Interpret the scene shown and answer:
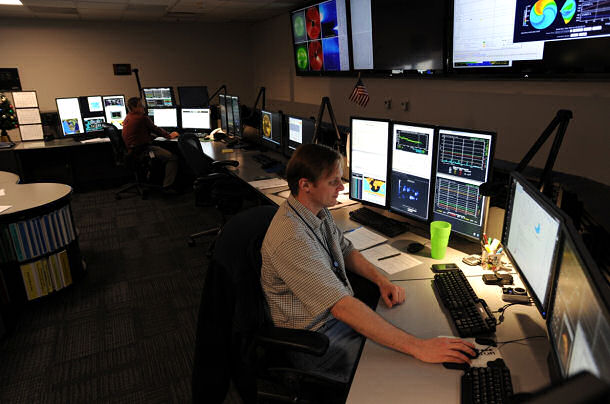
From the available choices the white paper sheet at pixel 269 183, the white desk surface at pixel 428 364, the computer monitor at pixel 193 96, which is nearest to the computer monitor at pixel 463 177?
the white desk surface at pixel 428 364

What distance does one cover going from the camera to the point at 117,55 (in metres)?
6.39

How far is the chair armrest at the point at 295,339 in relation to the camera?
1.29 metres

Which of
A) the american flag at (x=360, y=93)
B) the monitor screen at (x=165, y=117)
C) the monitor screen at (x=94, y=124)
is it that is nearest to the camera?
the american flag at (x=360, y=93)

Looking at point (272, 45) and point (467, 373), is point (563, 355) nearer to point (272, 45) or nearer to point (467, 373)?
point (467, 373)

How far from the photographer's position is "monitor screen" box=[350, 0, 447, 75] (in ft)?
9.25

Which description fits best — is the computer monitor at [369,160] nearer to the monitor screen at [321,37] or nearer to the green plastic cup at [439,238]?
the green plastic cup at [439,238]

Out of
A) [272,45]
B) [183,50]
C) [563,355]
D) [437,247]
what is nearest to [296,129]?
[437,247]

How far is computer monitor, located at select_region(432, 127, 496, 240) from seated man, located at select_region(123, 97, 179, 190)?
13.8ft

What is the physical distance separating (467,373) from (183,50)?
6908 mm

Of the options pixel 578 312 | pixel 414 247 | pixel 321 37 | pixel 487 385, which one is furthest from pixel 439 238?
pixel 321 37

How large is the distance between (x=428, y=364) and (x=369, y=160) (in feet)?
4.34

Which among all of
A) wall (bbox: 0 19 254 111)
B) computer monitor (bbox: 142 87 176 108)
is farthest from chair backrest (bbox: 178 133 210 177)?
wall (bbox: 0 19 254 111)

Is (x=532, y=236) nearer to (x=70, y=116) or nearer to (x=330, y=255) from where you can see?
(x=330, y=255)

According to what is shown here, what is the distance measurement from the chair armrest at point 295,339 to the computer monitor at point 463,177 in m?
0.91
